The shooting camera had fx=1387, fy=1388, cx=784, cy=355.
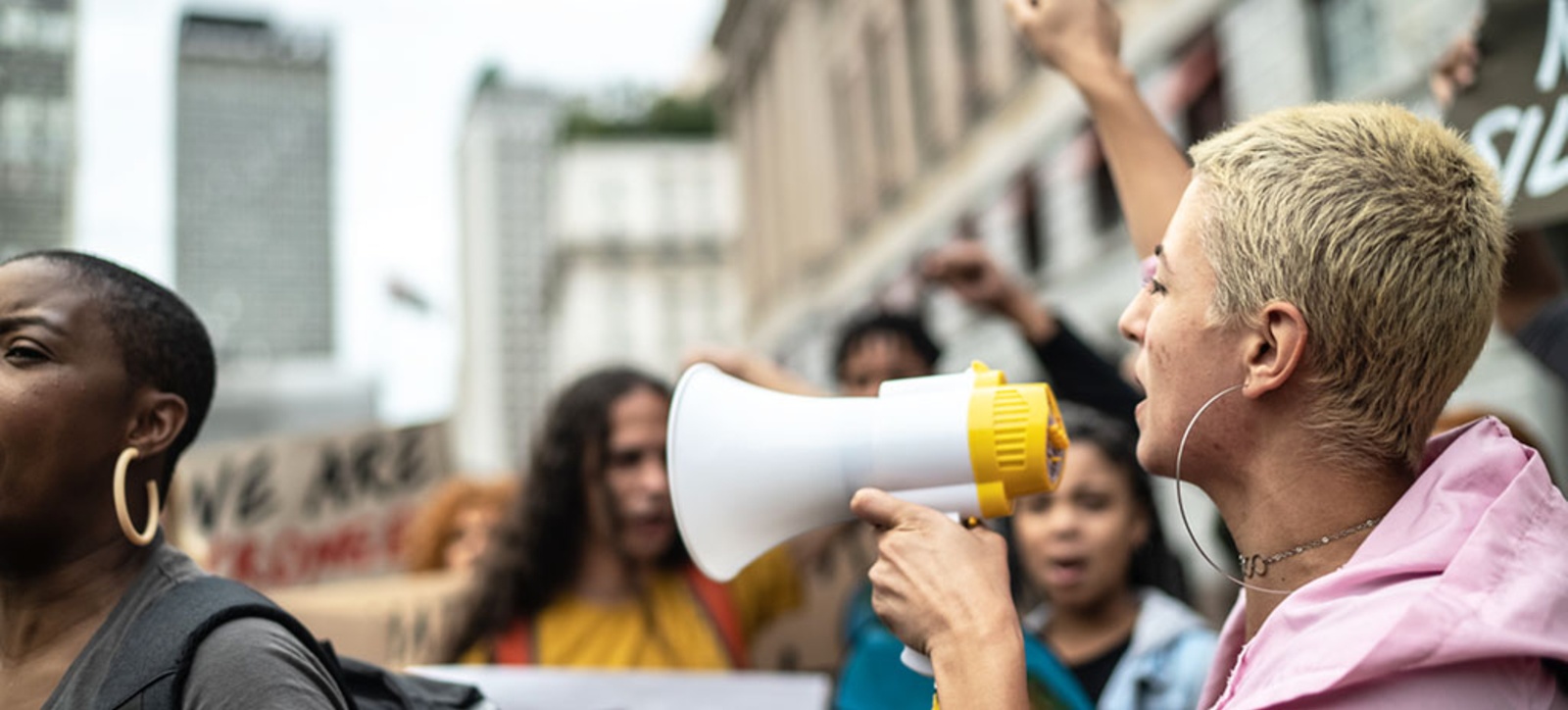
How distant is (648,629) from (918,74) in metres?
18.7

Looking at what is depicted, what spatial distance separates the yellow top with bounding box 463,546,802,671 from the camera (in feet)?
11.0

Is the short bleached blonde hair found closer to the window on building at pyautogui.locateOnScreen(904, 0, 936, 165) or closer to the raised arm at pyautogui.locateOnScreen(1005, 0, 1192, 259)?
the raised arm at pyautogui.locateOnScreen(1005, 0, 1192, 259)

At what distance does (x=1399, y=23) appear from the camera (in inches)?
340

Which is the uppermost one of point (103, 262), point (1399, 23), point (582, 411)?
point (1399, 23)

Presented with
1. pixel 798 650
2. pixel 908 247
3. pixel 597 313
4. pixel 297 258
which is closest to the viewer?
pixel 798 650

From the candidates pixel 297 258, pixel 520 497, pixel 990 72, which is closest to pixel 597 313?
pixel 297 258

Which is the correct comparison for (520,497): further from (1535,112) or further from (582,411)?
(1535,112)

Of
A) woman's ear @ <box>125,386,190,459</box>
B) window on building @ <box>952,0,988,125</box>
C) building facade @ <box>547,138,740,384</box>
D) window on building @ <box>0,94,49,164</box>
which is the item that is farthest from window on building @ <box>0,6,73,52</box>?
building facade @ <box>547,138,740,384</box>

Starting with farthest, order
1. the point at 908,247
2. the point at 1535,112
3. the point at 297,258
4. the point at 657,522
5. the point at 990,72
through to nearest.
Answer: the point at 297,258
the point at 908,247
the point at 990,72
the point at 657,522
the point at 1535,112

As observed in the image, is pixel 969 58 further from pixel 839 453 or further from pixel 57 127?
pixel 839 453

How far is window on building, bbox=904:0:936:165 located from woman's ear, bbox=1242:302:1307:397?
62.3 ft

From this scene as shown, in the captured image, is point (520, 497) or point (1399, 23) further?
point (1399, 23)

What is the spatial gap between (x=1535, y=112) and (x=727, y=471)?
1.88 m

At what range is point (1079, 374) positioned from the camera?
3605 millimetres
